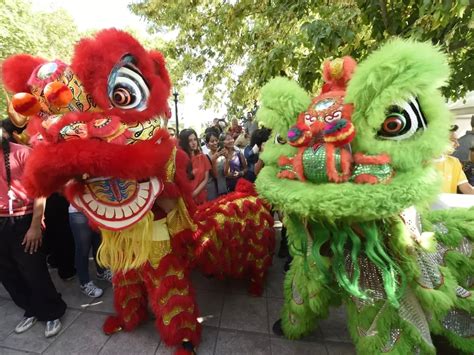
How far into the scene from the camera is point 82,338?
219 centimetres

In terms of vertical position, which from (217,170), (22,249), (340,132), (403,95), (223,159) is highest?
(403,95)

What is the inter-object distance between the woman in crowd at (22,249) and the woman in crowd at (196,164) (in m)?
1.30

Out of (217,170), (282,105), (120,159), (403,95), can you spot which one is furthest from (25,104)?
(217,170)

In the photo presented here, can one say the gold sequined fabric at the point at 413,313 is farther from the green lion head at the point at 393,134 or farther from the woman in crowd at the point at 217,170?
the woman in crowd at the point at 217,170

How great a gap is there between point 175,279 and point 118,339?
31.4 inches

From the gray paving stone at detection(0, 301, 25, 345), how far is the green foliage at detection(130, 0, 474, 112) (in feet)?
10.2

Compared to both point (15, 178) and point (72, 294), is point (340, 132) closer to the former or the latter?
point (15, 178)

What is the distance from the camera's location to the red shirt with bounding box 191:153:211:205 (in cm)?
289

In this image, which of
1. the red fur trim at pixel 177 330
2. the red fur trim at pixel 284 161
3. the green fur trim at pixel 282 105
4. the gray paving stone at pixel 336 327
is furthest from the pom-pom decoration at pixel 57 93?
the gray paving stone at pixel 336 327

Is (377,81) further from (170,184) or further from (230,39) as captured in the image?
(230,39)

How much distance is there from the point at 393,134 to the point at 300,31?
195 cm

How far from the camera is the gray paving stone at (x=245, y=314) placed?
2279 mm

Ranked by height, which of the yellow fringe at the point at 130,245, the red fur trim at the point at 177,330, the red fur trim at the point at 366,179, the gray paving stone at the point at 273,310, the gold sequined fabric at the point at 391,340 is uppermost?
the red fur trim at the point at 366,179

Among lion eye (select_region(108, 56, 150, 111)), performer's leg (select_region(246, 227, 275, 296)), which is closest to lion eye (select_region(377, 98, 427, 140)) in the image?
lion eye (select_region(108, 56, 150, 111))
